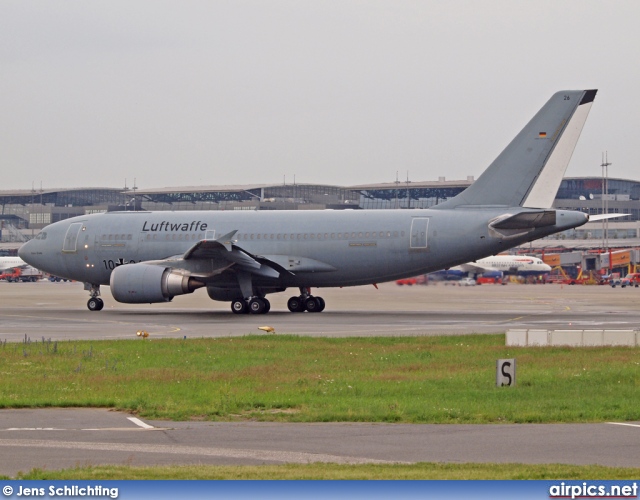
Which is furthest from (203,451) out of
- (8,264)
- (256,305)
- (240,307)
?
(8,264)

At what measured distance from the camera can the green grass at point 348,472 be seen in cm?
1026

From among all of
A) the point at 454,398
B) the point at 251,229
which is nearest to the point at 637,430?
the point at 454,398

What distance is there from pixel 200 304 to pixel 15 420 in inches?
1488

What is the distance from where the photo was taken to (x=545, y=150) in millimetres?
38875

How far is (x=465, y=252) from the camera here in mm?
39562

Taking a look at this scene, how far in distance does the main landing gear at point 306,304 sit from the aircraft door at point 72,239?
425 inches

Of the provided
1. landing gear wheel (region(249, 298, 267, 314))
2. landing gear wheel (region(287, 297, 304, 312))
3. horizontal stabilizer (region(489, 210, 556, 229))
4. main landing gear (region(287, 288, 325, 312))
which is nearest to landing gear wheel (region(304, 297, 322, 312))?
main landing gear (region(287, 288, 325, 312))

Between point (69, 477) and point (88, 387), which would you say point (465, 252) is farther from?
point (69, 477)

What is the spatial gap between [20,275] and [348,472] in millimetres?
112133

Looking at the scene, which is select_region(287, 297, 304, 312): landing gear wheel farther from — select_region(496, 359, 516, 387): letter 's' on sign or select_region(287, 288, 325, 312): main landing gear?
select_region(496, 359, 516, 387): letter 's' on sign

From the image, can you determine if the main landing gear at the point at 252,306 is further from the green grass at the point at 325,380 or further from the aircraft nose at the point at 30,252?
the green grass at the point at 325,380

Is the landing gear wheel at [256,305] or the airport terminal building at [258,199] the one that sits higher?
the airport terminal building at [258,199]

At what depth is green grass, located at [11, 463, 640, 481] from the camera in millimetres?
10258

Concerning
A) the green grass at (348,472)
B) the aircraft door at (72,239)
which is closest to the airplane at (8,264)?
the aircraft door at (72,239)
